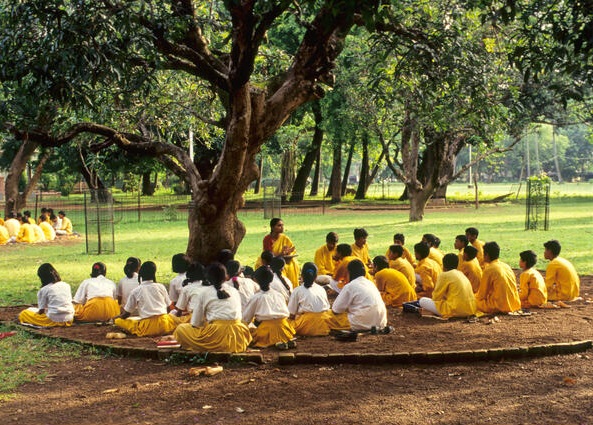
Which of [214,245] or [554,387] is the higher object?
[214,245]

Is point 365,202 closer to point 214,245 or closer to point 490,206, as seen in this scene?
point 490,206

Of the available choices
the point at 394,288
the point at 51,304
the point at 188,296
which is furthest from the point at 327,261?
the point at 51,304

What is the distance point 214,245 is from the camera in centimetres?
1330

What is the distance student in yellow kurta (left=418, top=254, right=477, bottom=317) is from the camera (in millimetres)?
10594

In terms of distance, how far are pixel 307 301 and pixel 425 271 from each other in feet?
11.7

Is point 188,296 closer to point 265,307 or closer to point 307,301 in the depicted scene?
point 265,307

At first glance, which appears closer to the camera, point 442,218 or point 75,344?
point 75,344

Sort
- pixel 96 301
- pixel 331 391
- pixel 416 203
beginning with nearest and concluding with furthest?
pixel 331 391 < pixel 96 301 < pixel 416 203

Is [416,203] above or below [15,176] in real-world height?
below

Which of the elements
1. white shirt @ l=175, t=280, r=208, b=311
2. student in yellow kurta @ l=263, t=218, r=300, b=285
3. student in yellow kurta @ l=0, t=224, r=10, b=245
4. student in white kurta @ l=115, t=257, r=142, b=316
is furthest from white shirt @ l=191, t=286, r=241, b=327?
student in yellow kurta @ l=0, t=224, r=10, b=245

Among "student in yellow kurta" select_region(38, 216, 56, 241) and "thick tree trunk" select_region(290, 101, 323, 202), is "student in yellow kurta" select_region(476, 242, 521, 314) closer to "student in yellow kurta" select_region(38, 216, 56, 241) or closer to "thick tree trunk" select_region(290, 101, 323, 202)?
"student in yellow kurta" select_region(38, 216, 56, 241)

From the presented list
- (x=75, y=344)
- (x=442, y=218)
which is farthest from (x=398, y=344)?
(x=442, y=218)

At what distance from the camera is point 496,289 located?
10.9 m

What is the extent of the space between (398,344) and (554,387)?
7.41 feet
